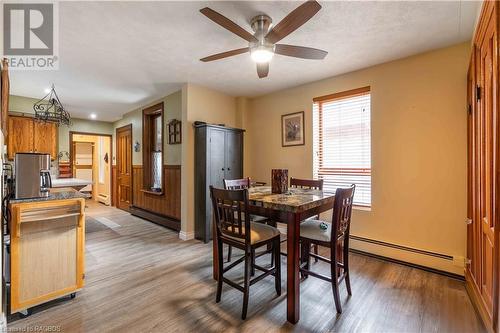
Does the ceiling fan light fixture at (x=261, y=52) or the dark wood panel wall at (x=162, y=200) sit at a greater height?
the ceiling fan light fixture at (x=261, y=52)

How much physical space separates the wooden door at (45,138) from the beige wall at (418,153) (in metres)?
5.66

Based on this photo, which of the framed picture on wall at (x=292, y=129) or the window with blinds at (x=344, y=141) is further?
the framed picture on wall at (x=292, y=129)

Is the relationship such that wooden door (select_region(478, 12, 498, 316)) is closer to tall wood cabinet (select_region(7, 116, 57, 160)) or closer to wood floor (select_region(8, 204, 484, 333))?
wood floor (select_region(8, 204, 484, 333))

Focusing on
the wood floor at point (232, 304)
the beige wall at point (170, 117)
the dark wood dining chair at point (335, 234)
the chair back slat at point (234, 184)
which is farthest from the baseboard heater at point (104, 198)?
the dark wood dining chair at point (335, 234)

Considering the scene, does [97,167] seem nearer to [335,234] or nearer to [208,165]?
[208,165]

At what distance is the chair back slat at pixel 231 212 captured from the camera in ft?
5.74

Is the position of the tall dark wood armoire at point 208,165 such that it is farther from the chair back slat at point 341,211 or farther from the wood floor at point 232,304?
the chair back slat at point 341,211

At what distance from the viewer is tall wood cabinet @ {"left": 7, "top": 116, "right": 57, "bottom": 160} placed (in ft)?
14.4

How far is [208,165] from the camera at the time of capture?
3.55 meters

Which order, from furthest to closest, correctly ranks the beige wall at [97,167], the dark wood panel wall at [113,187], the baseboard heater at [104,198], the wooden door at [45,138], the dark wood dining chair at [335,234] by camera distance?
the beige wall at [97,167]
the baseboard heater at [104,198]
the dark wood panel wall at [113,187]
the wooden door at [45,138]
the dark wood dining chair at [335,234]

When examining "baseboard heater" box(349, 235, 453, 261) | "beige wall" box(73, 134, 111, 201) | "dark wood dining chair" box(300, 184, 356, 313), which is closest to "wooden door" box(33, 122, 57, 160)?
"beige wall" box(73, 134, 111, 201)

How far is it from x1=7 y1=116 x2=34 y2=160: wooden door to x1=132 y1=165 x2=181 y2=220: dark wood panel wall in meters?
2.10

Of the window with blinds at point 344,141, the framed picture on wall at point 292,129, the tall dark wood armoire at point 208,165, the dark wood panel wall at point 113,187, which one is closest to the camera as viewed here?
the window with blinds at point 344,141
